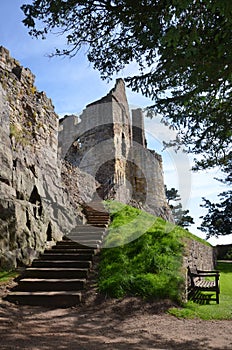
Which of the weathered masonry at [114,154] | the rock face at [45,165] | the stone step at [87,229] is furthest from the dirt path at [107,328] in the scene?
the weathered masonry at [114,154]

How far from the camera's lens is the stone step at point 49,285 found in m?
5.48

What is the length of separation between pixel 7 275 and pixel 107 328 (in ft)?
8.02

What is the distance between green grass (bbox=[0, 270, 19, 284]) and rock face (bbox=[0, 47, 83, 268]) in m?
0.15

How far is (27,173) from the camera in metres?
7.81

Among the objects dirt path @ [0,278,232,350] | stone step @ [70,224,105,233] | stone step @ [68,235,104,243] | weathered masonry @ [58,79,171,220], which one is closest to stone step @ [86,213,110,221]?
stone step @ [70,224,105,233]

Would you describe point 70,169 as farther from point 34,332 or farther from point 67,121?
point 34,332

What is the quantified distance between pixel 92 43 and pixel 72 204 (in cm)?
611

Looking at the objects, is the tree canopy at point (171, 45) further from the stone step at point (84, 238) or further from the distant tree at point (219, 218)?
the distant tree at point (219, 218)

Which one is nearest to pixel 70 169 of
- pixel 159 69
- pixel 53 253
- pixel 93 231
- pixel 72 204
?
pixel 72 204

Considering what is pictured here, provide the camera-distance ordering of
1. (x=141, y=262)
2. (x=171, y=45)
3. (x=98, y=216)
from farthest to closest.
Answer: (x=98, y=216), (x=141, y=262), (x=171, y=45)

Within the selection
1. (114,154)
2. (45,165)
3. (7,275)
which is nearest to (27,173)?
(45,165)

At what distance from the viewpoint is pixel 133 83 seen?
514 cm

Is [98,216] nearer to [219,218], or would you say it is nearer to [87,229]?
[87,229]

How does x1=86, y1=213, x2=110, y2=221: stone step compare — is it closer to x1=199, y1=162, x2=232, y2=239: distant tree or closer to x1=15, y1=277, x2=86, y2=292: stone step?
x1=15, y1=277, x2=86, y2=292: stone step
